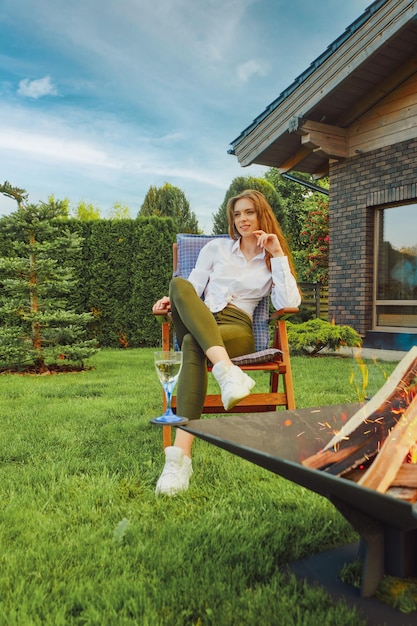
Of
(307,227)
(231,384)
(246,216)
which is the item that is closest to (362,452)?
(231,384)

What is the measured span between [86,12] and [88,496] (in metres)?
6.78

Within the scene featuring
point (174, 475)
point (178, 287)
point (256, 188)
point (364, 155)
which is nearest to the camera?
point (174, 475)

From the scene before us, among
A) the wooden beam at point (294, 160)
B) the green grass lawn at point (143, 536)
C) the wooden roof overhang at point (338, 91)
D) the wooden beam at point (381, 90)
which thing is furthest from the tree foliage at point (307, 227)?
the green grass lawn at point (143, 536)

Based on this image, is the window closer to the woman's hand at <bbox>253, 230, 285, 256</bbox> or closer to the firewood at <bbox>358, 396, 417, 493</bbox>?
the woman's hand at <bbox>253, 230, 285, 256</bbox>

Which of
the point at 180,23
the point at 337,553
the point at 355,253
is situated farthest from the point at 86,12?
the point at 337,553

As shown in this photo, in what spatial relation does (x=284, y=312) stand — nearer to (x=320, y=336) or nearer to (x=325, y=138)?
(x=320, y=336)

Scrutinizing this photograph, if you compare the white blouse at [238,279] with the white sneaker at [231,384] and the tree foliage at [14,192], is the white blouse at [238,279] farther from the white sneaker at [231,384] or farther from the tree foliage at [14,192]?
the tree foliage at [14,192]

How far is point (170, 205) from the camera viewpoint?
14.6 metres

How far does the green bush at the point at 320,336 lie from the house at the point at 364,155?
11.8 inches

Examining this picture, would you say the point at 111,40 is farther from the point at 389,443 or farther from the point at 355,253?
the point at 389,443

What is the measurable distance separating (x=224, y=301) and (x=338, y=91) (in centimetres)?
405

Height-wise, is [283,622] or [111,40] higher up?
[111,40]

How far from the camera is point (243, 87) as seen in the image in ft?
28.9

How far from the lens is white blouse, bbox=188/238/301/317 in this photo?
8.52 ft
